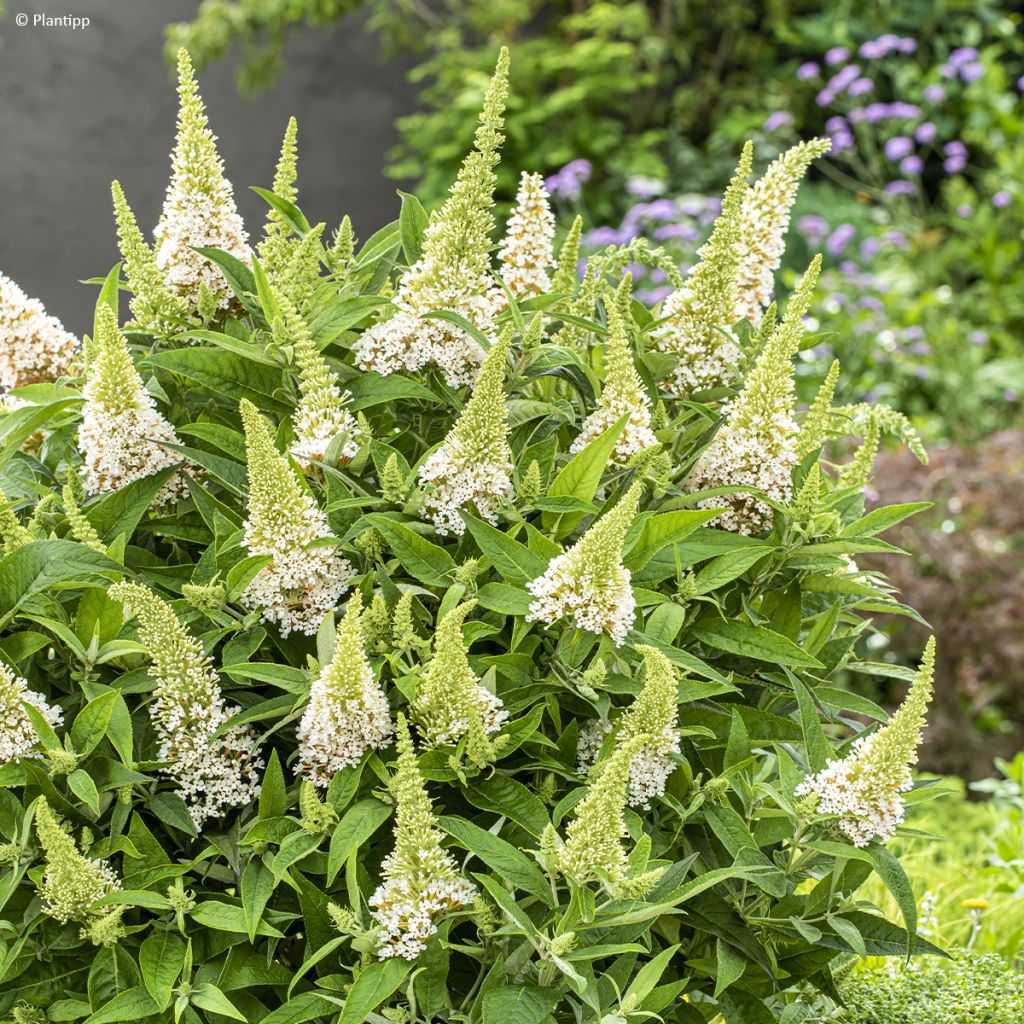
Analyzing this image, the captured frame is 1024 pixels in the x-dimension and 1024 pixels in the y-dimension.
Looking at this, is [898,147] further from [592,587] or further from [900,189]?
[592,587]

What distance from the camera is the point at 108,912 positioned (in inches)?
53.2

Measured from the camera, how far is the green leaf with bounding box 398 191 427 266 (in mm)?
1649

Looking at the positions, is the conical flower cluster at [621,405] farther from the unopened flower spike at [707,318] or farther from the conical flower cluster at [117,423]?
the conical flower cluster at [117,423]

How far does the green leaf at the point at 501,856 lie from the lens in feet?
4.27

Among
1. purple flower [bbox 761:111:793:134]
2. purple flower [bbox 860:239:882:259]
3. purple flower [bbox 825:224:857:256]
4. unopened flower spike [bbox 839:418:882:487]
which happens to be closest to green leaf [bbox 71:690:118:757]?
unopened flower spike [bbox 839:418:882:487]

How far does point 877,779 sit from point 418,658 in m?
0.53

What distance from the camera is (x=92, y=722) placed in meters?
1.34

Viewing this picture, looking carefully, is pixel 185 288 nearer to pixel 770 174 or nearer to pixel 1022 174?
pixel 770 174

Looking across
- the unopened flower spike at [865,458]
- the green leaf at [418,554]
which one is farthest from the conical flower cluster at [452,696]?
the unopened flower spike at [865,458]

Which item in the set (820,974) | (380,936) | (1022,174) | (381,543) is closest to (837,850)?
(820,974)

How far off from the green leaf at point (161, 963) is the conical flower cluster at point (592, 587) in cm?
54

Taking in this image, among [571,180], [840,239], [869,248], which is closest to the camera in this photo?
[840,239]

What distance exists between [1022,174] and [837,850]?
745 cm

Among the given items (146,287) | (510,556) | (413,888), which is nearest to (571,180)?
(146,287)
